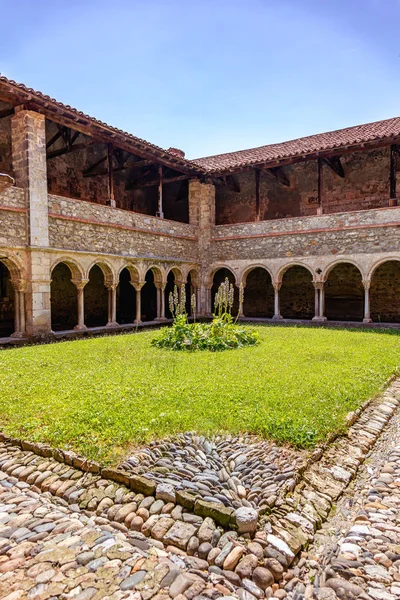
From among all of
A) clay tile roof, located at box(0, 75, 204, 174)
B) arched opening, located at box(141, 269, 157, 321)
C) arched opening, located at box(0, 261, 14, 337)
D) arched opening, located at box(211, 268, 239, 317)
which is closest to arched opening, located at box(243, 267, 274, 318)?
arched opening, located at box(211, 268, 239, 317)

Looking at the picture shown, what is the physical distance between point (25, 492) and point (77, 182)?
51.3ft

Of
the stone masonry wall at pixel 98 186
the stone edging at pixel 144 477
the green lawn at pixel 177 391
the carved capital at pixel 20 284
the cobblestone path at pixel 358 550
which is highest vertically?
the stone masonry wall at pixel 98 186

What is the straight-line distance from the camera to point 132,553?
2.77 metres

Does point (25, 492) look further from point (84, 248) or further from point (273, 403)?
point (84, 248)

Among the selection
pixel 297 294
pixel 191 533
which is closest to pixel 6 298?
pixel 297 294

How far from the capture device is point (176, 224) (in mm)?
17016

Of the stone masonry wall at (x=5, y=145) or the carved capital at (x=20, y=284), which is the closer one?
the carved capital at (x=20, y=284)

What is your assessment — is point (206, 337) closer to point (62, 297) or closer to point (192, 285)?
point (192, 285)

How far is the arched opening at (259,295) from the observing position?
68.7 feet

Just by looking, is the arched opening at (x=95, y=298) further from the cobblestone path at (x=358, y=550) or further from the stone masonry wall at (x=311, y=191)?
the cobblestone path at (x=358, y=550)

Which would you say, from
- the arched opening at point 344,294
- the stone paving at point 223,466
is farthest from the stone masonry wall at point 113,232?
the stone paving at point 223,466

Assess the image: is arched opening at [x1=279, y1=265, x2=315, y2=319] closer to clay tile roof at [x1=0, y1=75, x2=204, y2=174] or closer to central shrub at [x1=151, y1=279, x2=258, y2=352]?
clay tile roof at [x1=0, y1=75, x2=204, y2=174]

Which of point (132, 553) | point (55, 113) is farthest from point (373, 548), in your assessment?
point (55, 113)

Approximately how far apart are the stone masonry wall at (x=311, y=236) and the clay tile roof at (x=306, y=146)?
2.41m
